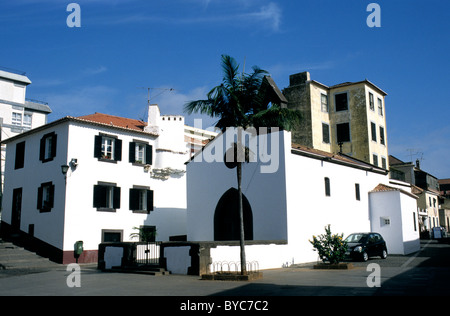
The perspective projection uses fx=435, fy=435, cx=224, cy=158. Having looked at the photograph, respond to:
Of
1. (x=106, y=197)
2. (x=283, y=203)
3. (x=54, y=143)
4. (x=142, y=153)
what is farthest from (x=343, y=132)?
(x=54, y=143)

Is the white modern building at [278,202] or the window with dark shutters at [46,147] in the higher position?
the window with dark shutters at [46,147]

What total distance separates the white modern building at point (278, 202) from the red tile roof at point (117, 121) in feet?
24.3

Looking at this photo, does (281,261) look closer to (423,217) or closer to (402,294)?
(402,294)

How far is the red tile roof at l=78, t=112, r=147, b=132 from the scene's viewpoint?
30188 mm

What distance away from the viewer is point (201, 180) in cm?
2595

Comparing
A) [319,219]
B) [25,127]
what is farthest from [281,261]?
[25,127]

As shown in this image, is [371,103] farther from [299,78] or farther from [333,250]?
[333,250]

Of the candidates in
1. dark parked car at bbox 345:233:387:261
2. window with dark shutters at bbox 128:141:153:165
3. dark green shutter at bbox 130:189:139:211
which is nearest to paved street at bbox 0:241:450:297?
dark parked car at bbox 345:233:387:261

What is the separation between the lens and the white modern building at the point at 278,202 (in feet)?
71.5

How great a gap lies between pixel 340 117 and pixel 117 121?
24.0 m

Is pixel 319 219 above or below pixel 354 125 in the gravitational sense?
below

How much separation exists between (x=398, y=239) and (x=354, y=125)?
18389 mm

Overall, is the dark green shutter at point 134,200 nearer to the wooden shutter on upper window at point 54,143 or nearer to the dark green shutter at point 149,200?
the dark green shutter at point 149,200

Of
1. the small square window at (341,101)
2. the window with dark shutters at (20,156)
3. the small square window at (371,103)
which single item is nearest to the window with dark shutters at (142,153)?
the window with dark shutters at (20,156)
